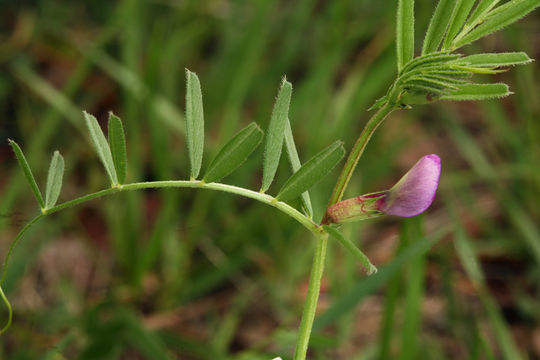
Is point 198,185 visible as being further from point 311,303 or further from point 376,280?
point 376,280

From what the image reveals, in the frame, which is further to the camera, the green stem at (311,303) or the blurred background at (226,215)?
the blurred background at (226,215)

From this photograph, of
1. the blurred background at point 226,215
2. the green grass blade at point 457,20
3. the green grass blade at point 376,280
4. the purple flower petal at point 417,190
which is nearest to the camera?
the purple flower petal at point 417,190

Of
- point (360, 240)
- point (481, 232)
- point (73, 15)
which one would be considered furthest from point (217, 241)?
point (73, 15)

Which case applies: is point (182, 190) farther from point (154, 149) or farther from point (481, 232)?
point (481, 232)

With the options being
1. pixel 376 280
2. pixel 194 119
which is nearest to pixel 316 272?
pixel 194 119

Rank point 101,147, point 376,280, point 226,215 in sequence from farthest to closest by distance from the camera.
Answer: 1. point 226,215
2. point 376,280
3. point 101,147

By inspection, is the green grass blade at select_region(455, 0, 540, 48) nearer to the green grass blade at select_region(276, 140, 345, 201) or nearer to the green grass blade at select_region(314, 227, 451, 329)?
the green grass blade at select_region(276, 140, 345, 201)

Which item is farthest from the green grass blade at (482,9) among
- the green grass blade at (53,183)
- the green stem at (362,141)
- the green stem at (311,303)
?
the green grass blade at (53,183)

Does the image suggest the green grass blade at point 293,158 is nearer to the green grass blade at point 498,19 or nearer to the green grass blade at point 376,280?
the green grass blade at point 498,19
